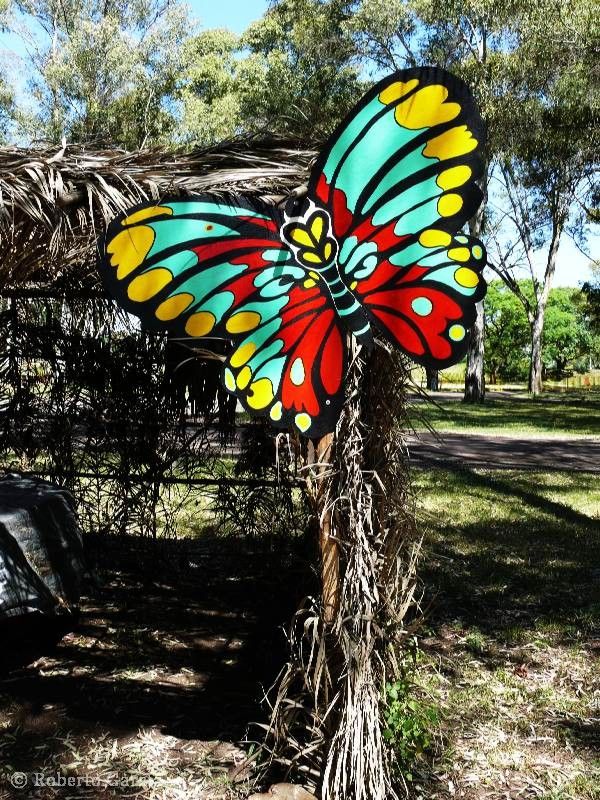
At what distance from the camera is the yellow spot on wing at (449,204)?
257cm

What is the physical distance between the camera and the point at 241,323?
267 cm

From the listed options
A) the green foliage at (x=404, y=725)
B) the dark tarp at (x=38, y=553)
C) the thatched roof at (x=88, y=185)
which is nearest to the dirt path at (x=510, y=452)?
the dark tarp at (x=38, y=553)

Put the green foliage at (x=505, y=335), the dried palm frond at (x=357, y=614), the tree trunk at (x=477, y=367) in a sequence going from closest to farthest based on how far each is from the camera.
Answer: the dried palm frond at (x=357, y=614), the tree trunk at (x=477, y=367), the green foliage at (x=505, y=335)

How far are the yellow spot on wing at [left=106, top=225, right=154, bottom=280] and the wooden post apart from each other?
0.86 m

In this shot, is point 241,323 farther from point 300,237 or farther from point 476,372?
point 476,372

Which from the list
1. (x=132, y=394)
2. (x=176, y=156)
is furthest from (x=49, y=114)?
(x=176, y=156)

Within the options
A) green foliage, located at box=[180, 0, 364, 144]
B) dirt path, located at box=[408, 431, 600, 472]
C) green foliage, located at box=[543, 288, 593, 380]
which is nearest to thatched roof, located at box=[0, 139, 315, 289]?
dirt path, located at box=[408, 431, 600, 472]

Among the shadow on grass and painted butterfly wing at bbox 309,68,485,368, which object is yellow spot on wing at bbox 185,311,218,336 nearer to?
painted butterfly wing at bbox 309,68,485,368

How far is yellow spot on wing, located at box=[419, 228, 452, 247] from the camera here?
8.54ft

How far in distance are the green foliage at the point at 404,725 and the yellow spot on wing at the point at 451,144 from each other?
186 centimetres

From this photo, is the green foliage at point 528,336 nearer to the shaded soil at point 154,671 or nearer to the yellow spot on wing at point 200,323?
the shaded soil at point 154,671

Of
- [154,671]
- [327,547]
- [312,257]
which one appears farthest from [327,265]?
[154,671]

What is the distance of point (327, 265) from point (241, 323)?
35 cm

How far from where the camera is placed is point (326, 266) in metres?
2.72
